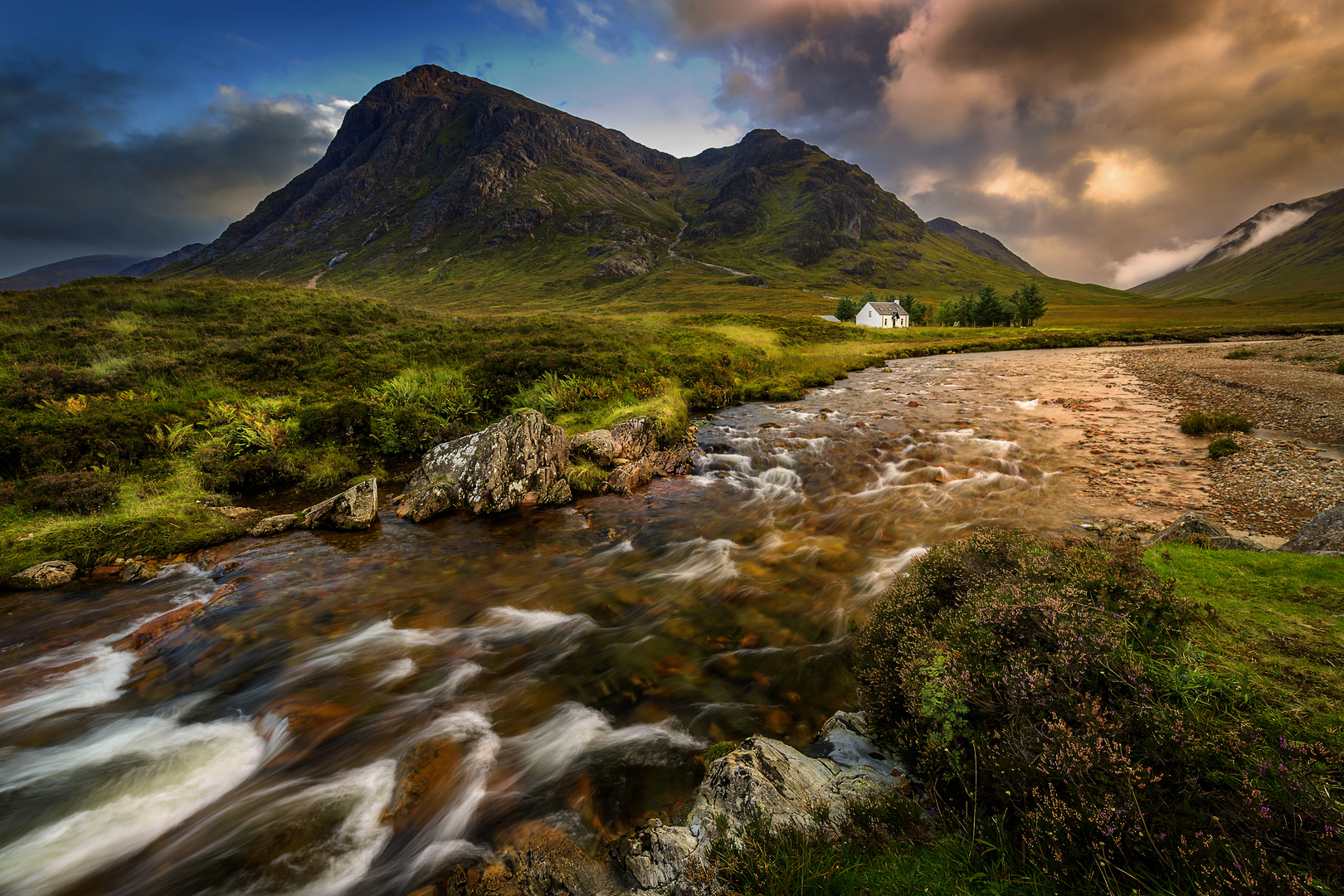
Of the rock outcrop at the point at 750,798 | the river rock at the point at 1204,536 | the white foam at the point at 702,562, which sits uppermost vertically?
the river rock at the point at 1204,536

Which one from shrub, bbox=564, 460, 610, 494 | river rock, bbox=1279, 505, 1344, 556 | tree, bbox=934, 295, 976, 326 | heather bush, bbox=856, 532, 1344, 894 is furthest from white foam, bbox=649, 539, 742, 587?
tree, bbox=934, 295, 976, 326

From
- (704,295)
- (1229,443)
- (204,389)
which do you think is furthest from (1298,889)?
(704,295)

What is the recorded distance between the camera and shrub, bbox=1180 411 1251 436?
14.7m

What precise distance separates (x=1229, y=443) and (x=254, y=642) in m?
22.9

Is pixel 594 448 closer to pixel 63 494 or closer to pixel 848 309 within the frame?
pixel 63 494

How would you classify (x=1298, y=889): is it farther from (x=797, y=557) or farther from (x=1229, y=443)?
(x=1229, y=443)

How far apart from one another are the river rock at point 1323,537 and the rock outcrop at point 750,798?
6.91 m

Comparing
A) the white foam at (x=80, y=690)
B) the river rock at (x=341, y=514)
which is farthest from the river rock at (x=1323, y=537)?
the river rock at (x=341, y=514)

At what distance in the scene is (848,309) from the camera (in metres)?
111

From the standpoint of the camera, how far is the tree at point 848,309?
110562 millimetres

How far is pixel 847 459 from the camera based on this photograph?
16047mm

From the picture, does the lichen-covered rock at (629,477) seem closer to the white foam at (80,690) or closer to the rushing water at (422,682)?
the rushing water at (422,682)

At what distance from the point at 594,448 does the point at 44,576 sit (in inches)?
452

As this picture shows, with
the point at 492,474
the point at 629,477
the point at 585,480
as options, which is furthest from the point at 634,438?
the point at 492,474
